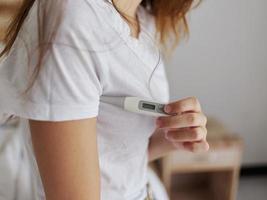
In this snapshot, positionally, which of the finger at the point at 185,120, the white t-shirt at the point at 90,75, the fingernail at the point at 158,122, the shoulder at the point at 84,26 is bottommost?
the fingernail at the point at 158,122

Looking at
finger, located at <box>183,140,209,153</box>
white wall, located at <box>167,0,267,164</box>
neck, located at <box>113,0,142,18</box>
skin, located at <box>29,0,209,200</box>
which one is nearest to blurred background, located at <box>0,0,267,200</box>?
white wall, located at <box>167,0,267,164</box>

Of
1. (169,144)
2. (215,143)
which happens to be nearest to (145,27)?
(169,144)

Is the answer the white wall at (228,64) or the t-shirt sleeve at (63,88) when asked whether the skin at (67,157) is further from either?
the white wall at (228,64)

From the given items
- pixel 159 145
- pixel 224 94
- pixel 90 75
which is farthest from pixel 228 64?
pixel 90 75

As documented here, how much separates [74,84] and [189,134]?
0.86 feet

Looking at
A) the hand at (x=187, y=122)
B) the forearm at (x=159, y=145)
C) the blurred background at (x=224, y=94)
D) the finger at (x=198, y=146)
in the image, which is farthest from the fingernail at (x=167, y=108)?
the blurred background at (x=224, y=94)

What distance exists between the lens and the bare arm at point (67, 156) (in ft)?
1.53

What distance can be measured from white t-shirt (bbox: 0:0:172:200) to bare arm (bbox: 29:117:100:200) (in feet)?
0.05

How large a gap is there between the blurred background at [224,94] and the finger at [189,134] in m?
0.79

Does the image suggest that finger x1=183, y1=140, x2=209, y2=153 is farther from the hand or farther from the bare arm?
the bare arm

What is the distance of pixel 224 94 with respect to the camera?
173cm

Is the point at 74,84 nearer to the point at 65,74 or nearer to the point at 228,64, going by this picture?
the point at 65,74

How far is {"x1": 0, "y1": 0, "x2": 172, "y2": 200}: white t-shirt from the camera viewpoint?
45 centimetres

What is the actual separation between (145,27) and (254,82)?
1100 mm
